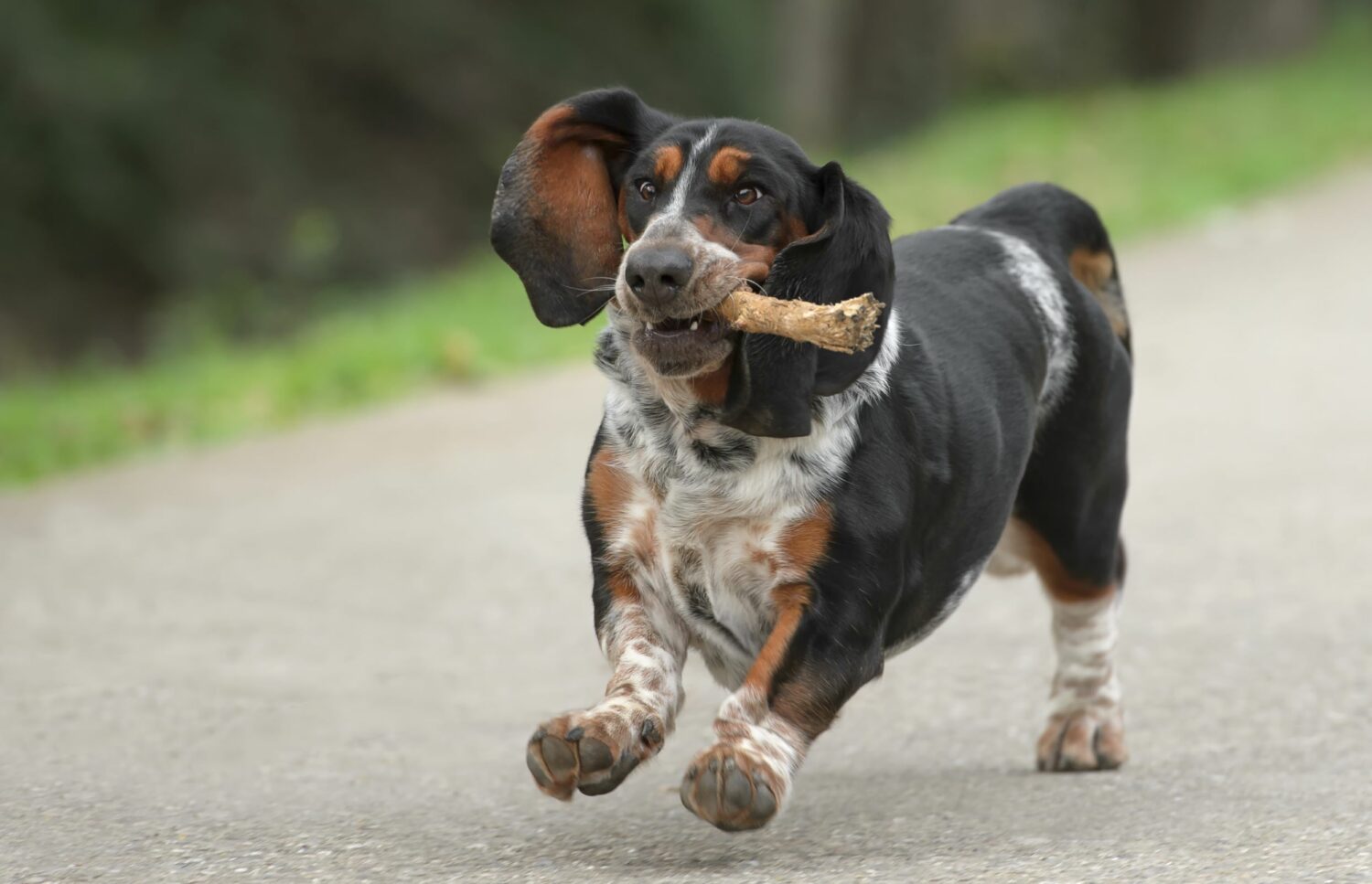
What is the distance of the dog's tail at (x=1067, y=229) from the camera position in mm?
5293

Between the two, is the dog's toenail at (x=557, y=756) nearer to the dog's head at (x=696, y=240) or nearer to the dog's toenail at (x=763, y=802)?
the dog's toenail at (x=763, y=802)

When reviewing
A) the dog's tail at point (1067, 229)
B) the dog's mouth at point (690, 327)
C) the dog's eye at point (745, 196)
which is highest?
the dog's tail at point (1067, 229)

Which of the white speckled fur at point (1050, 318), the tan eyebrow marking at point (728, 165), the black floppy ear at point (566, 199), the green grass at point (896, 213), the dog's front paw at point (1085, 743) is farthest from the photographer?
the green grass at point (896, 213)

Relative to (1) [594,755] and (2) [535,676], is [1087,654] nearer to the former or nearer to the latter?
(1) [594,755]

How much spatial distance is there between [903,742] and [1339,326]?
23.6 ft

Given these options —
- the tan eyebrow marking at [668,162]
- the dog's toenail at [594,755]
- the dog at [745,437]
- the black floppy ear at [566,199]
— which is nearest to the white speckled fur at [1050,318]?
the dog at [745,437]

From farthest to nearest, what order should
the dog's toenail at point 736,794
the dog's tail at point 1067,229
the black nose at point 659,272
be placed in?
the dog's tail at point 1067,229
the black nose at point 659,272
the dog's toenail at point 736,794

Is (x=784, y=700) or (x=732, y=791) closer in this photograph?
(x=732, y=791)

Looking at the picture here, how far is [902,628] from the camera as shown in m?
4.42

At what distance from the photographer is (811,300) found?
3979 mm

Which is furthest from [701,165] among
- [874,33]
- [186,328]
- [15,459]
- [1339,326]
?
[874,33]

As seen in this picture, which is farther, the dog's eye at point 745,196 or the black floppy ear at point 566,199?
the black floppy ear at point 566,199

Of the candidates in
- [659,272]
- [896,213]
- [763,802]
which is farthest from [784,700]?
[896,213]

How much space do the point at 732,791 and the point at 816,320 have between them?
3.12ft
